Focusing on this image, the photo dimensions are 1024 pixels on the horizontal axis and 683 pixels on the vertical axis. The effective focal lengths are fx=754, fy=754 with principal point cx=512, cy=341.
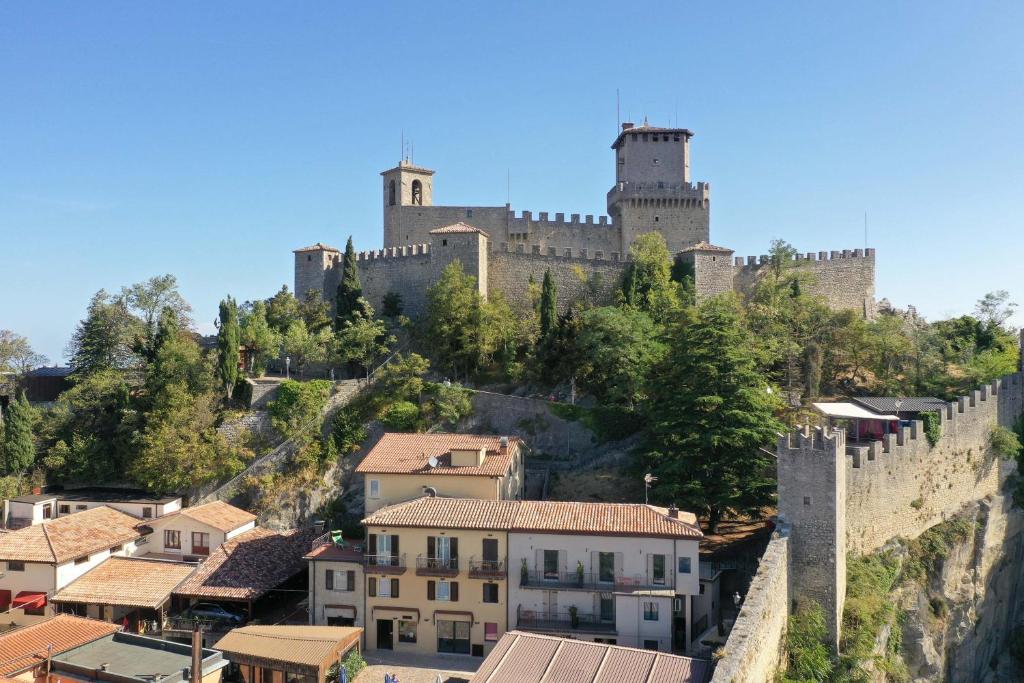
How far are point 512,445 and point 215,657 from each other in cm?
1292

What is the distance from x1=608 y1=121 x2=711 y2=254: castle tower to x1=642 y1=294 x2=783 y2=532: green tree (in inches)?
774

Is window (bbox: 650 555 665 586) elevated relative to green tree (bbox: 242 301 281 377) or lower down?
lower down

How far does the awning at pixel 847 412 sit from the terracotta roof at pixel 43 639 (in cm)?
2542

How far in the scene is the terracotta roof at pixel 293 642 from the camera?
21562 millimetres

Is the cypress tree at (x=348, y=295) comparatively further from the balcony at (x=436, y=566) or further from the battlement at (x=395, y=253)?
the balcony at (x=436, y=566)

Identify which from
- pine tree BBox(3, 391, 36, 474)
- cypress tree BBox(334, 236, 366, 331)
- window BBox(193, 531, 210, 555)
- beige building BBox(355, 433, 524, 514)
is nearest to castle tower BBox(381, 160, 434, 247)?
cypress tree BBox(334, 236, 366, 331)

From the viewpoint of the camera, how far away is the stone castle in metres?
43.8

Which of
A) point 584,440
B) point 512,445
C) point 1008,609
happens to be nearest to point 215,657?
point 512,445

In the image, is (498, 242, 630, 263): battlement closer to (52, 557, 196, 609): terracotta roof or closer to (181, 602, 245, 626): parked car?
(52, 557, 196, 609): terracotta roof

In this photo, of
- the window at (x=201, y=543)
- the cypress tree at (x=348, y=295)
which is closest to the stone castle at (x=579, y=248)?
the cypress tree at (x=348, y=295)

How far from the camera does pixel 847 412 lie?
28.3m

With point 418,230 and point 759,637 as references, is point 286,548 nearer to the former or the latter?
point 759,637

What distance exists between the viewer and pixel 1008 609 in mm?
29391

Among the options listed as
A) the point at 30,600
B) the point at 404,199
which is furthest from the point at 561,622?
A: the point at 404,199
